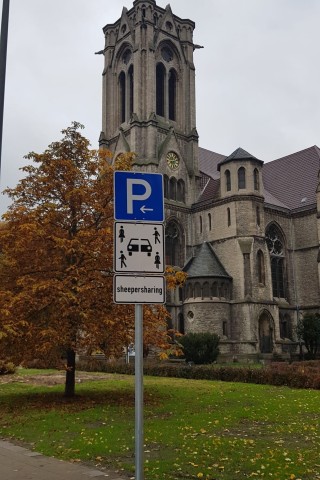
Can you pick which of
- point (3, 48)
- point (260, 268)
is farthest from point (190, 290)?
point (3, 48)

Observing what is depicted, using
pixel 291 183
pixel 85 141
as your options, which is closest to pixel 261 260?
pixel 291 183

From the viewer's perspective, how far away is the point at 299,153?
194 ft

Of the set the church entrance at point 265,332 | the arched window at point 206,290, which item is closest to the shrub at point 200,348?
the arched window at point 206,290

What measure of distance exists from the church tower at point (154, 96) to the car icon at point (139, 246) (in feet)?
141

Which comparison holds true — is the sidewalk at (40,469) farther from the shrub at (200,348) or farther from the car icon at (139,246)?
the shrub at (200,348)

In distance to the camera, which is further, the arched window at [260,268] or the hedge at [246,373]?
the arched window at [260,268]

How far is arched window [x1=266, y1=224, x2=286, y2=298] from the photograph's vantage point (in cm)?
4988

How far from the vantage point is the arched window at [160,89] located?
5362 cm

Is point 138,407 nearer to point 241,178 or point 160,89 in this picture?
point 241,178

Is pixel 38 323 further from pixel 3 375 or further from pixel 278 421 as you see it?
pixel 3 375

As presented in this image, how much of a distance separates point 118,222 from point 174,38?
54878mm

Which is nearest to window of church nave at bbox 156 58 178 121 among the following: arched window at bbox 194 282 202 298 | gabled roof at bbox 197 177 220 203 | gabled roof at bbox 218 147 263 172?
gabled roof at bbox 197 177 220 203

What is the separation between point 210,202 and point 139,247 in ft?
145

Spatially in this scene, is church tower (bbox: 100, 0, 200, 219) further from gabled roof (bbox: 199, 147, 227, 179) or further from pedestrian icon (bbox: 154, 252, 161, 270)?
pedestrian icon (bbox: 154, 252, 161, 270)
